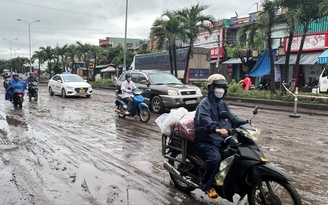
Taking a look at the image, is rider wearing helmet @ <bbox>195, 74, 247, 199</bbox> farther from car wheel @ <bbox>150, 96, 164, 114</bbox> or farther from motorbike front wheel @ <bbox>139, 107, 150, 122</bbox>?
car wheel @ <bbox>150, 96, 164, 114</bbox>

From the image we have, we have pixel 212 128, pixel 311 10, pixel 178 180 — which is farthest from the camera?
pixel 311 10

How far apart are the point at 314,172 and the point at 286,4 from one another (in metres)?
14.2

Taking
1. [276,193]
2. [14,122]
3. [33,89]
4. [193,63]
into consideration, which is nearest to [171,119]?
[276,193]

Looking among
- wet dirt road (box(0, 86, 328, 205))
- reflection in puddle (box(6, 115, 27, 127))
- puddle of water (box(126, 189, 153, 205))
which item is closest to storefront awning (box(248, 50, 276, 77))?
wet dirt road (box(0, 86, 328, 205))

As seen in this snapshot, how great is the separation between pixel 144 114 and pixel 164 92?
220cm

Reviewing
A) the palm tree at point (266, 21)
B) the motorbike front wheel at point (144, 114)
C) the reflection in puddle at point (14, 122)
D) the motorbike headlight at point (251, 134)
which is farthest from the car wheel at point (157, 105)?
the motorbike headlight at point (251, 134)

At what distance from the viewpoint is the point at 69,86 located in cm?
2069

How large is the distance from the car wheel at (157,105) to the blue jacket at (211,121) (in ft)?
28.4

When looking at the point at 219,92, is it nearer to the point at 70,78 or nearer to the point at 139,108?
the point at 139,108

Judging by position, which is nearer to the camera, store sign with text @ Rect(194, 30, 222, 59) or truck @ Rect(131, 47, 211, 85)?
truck @ Rect(131, 47, 211, 85)

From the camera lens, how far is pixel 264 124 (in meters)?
10.9

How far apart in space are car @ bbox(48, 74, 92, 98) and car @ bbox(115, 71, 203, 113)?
756cm

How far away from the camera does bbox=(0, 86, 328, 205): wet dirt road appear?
4.54 metres

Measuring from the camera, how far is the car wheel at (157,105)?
512 inches
